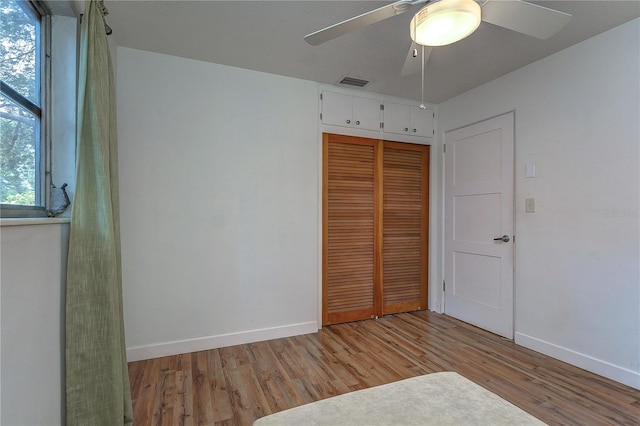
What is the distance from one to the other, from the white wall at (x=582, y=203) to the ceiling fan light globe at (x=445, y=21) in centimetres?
165

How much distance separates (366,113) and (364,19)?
1971mm

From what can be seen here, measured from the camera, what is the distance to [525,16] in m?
1.33

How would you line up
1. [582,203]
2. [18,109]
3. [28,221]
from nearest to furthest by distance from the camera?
[28,221], [18,109], [582,203]

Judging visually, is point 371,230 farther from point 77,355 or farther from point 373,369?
point 77,355

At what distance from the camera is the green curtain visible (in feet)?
4.27

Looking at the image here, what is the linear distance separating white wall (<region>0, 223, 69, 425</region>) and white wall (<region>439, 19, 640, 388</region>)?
331 cm

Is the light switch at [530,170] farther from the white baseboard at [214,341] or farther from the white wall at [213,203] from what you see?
the white baseboard at [214,341]

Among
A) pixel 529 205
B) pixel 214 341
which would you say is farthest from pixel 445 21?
pixel 214 341

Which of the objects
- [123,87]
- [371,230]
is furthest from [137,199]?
[371,230]

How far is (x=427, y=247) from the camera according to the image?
367 cm

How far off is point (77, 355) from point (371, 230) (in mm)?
2677

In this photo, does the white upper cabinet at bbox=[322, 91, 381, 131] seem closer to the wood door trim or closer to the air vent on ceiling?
the air vent on ceiling

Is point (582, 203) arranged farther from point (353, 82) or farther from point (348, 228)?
point (353, 82)

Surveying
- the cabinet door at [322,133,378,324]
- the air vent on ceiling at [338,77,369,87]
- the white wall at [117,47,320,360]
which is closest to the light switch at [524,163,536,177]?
the cabinet door at [322,133,378,324]
